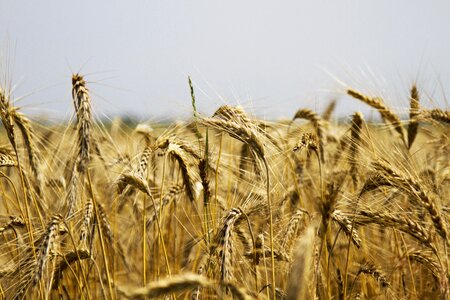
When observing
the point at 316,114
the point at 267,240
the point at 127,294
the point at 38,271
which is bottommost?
the point at 267,240

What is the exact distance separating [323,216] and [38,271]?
37.9 inches

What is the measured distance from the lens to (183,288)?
1277 mm

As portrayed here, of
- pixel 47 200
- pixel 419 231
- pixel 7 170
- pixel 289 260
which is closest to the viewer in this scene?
pixel 419 231

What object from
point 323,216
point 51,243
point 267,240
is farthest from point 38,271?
point 267,240

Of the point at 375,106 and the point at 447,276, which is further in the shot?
the point at 375,106

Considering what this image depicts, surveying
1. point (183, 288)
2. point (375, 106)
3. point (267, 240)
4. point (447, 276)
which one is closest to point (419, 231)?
point (447, 276)

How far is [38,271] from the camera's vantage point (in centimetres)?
187

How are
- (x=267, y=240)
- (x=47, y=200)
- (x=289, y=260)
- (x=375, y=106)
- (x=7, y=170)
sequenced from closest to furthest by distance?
(x=289, y=260)
(x=267, y=240)
(x=47, y=200)
(x=375, y=106)
(x=7, y=170)

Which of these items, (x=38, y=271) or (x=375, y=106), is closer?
(x=38, y=271)

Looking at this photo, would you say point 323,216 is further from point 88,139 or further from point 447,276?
Answer: point 88,139

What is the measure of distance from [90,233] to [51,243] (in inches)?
17.4

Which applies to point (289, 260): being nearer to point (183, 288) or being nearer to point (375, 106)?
point (183, 288)

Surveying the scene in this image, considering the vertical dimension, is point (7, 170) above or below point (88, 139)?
below

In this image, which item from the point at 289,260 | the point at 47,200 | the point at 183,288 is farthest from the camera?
the point at 47,200
